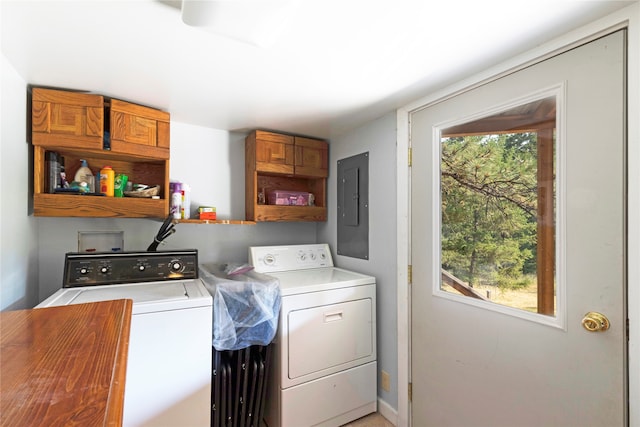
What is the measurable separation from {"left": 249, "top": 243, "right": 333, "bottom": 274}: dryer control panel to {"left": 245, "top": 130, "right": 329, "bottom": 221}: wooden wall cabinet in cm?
24

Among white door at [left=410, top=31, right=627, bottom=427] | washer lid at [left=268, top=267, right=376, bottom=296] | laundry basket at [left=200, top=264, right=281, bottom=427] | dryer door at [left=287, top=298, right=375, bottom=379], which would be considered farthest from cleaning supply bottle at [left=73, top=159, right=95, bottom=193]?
white door at [left=410, top=31, right=627, bottom=427]

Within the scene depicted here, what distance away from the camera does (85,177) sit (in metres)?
1.84

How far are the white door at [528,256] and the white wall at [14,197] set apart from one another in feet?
6.86

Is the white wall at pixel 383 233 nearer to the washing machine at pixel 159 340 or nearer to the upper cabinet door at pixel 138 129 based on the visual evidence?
the washing machine at pixel 159 340

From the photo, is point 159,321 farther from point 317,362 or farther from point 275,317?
point 317,362

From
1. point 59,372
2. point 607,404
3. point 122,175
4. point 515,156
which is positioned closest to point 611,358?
point 607,404

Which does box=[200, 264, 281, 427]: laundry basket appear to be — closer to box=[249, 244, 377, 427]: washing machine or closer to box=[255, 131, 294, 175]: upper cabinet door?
box=[249, 244, 377, 427]: washing machine

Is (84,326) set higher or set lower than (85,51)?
lower

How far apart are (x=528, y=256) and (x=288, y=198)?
5.59 ft

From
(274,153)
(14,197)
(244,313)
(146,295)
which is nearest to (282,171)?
(274,153)

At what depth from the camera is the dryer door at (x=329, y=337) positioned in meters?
1.74

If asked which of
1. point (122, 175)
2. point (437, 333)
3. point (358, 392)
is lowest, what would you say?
point (358, 392)

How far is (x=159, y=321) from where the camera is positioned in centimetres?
138

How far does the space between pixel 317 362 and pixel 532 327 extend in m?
1.17
